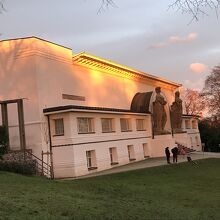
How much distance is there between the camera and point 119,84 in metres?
50.9

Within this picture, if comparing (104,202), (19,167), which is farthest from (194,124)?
(104,202)

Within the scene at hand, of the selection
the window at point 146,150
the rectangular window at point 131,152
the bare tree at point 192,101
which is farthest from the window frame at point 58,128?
the bare tree at point 192,101

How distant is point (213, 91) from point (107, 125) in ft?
117

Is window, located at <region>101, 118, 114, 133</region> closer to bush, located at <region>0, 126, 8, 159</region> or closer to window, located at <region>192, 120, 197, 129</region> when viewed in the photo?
bush, located at <region>0, 126, 8, 159</region>

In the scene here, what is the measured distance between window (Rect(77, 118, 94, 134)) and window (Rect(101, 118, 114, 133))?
211cm

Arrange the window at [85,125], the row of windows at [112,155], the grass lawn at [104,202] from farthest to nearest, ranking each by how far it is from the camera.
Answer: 1. the row of windows at [112,155]
2. the window at [85,125]
3. the grass lawn at [104,202]

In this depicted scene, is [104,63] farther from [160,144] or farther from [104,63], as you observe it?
[160,144]

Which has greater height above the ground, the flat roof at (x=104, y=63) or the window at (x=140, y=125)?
the flat roof at (x=104, y=63)

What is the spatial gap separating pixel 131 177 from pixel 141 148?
18972mm

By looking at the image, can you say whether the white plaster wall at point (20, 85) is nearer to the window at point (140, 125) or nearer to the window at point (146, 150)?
the window at point (140, 125)

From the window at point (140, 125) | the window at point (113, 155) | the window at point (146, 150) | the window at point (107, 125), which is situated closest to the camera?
the window at point (107, 125)

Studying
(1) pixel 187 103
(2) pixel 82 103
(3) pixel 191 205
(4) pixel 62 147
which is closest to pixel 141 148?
(2) pixel 82 103

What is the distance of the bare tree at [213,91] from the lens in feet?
241

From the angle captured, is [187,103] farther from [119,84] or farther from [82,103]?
[82,103]
